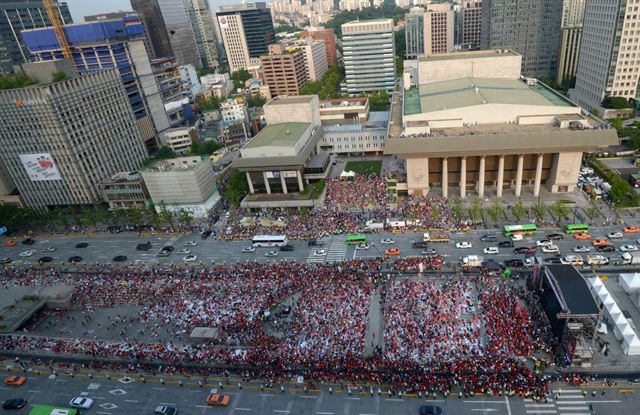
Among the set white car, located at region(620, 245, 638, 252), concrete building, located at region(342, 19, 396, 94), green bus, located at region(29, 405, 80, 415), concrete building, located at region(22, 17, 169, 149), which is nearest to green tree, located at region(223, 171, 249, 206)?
green bus, located at region(29, 405, 80, 415)

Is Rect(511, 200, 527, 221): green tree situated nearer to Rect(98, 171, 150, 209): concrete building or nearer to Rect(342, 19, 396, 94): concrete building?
Rect(98, 171, 150, 209): concrete building

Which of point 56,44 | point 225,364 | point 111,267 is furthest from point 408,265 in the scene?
point 56,44

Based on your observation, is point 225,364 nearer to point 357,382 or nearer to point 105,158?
point 357,382

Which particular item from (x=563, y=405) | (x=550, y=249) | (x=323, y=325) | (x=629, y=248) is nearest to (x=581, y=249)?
(x=550, y=249)

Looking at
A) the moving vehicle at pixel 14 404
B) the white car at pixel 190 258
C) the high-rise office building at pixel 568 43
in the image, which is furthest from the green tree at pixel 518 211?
the high-rise office building at pixel 568 43

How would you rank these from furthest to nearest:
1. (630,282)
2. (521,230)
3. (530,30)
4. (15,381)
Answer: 1. (530,30)
2. (521,230)
3. (630,282)
4. (15,381)

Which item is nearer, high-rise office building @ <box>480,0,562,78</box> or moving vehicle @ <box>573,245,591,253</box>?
moving vehicle @ <box>573,245,591,253</box>

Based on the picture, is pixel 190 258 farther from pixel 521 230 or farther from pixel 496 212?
pixel 521 230
